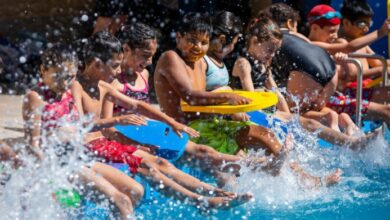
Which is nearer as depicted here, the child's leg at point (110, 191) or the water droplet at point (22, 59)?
the child's leg at point (110, 191)

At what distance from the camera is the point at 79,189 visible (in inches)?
192

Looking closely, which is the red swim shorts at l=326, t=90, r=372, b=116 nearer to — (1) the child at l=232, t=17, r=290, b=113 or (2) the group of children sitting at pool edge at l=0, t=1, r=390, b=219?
(2) the group of children sitting at pool edge at l=0, t=1, r=390, b=219

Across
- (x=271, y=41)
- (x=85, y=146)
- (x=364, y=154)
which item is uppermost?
(x=271, y=41)

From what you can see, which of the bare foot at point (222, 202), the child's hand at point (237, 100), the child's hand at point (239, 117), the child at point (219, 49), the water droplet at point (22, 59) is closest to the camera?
the bare foot at point (222, 202)

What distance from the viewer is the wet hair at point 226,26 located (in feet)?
21.5

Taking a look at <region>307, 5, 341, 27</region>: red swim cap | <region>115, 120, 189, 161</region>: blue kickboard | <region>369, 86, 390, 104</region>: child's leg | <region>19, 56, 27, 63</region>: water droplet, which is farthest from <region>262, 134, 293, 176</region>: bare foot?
<region>19, 56, 27, 63</region>: water droplet

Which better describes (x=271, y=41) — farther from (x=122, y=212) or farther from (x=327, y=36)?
(x=122, y=212)

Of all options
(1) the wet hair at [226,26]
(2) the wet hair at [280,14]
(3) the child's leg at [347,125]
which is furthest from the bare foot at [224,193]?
(2) the wet hair at [280,14]

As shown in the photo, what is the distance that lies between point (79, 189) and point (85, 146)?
466 millimetres

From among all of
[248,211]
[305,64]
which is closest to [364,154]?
[305,64]

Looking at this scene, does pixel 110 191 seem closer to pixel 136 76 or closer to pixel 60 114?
pixel 60 114

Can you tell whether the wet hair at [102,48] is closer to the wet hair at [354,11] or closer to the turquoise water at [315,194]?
the turquoise water at [315,194]

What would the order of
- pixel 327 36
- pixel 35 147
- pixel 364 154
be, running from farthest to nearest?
pixel 327 36 → pixel 364 154 → pixel 35 147

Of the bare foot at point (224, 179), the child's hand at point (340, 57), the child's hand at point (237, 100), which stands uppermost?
the child's hand at point (237, 100)
